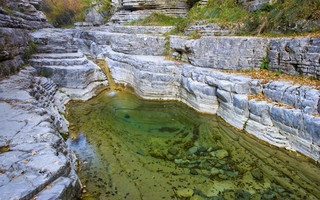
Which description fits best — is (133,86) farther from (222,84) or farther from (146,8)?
(146,8)

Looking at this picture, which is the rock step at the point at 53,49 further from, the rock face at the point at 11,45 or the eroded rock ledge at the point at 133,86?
the rock face at the point at 11,45

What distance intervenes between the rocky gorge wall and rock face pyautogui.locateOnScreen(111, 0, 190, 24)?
549cm

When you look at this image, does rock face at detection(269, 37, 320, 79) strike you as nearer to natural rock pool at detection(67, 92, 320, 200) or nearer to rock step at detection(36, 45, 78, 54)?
natural rock pool at detection(67, 92, 320, 200)

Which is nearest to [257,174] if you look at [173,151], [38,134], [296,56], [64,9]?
[173,151]

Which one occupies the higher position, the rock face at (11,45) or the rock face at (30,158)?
the rock face at (11,45)

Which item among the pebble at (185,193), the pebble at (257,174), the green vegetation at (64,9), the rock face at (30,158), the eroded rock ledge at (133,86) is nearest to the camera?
the rock face at (30,158)

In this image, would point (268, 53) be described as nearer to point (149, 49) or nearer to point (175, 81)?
point (175, 81)

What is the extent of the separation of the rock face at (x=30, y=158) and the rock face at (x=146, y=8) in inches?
Answer: 555

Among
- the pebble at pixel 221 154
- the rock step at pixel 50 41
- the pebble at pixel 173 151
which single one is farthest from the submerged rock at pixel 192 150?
the rock step at pixel 50 41

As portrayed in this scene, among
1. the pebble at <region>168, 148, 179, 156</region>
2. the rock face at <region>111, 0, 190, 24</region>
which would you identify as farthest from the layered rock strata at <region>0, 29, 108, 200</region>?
the rock face at <region>111, 0, 190, 24</region>

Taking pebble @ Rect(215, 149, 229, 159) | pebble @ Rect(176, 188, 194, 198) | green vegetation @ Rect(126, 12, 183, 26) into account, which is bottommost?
pebble @ Rect(176, 188, 194, 198)

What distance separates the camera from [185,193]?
471cm

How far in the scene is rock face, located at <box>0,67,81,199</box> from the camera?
126 inches

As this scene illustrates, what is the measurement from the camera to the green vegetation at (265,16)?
25.4 ft
